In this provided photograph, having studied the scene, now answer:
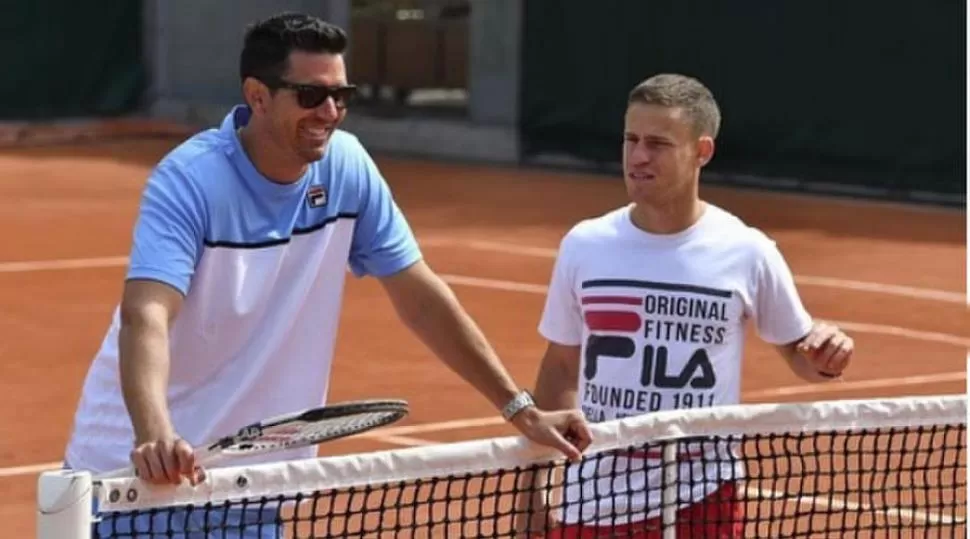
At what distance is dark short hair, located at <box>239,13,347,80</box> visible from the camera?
486 cm

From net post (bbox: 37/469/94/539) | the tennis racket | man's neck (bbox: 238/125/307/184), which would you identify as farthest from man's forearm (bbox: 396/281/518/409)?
net post (bbox: 37/469/94/539)

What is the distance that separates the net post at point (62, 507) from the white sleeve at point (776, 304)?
82.8 inches

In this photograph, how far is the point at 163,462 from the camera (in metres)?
4.16

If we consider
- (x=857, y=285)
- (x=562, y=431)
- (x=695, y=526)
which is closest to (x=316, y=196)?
(x=562, y=431)

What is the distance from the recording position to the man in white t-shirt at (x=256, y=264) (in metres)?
4.82

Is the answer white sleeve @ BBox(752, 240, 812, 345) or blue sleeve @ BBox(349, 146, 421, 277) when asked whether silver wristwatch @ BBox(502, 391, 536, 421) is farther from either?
white sleeve @ BBox(752, 240, 812, 345)

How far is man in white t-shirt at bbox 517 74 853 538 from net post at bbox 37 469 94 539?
1.57 metres

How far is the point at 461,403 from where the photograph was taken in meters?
10.9

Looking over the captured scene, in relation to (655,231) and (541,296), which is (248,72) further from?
(541,296)

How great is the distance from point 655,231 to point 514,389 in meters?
0.63

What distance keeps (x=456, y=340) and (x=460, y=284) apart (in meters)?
9.93

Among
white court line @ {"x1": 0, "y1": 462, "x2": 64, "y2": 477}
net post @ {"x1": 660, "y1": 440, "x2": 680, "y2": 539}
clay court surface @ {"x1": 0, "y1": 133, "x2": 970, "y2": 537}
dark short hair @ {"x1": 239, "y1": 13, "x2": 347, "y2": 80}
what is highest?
dark short hair @ {"x1": 239, "y1": 13, "x2": 347, "y2": 80}

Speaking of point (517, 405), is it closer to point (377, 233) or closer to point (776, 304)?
point (377, 233)

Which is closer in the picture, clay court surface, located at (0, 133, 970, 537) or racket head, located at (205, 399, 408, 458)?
racket head, located at (205, 399, 408, 458)
